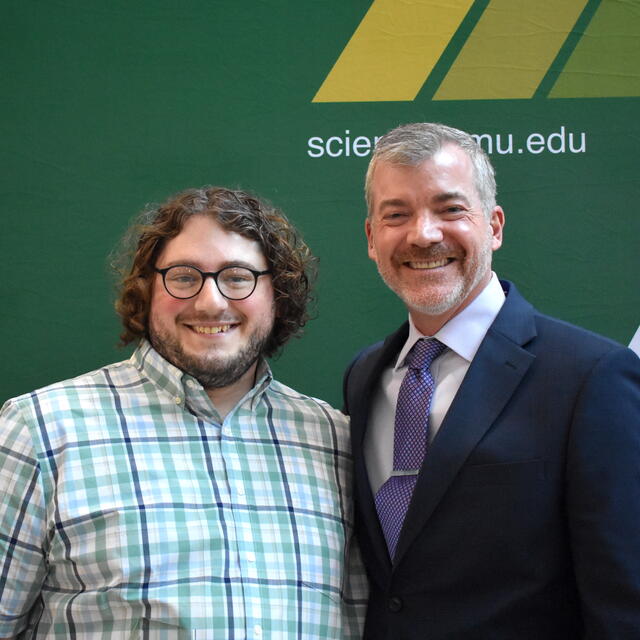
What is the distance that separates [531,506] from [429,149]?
2.66ft

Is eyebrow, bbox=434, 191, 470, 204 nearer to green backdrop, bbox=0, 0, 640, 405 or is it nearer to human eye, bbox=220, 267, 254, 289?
→ human eye, bbox=220, 267, 254, 289

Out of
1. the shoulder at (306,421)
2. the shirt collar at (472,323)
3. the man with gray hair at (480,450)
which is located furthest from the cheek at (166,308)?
the shirt collar at (472,323)

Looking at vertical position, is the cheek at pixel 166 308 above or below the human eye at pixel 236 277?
below

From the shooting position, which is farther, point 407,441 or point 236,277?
point 236,277

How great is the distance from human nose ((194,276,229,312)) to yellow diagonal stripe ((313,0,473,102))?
91cm

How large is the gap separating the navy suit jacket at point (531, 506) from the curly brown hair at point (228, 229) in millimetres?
568

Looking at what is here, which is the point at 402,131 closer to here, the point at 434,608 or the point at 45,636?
the point at 434,608

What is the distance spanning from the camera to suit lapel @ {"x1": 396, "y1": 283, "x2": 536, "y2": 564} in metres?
1.78

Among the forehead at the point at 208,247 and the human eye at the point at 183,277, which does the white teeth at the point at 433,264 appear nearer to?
the forehead at the point at 208,247

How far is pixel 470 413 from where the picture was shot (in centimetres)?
180

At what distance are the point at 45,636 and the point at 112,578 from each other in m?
0.21

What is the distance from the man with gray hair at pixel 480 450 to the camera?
5.56 ft

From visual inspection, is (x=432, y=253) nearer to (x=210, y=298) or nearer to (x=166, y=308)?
(x=210, y=298)

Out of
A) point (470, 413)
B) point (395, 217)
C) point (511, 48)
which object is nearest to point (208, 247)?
point (395, 217)
